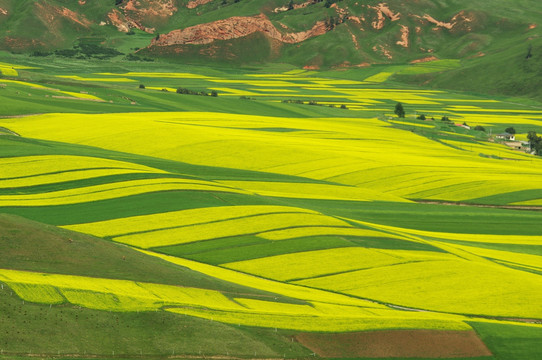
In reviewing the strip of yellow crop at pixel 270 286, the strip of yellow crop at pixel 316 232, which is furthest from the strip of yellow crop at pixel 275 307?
the strip of yellow crop at pixel 316 232

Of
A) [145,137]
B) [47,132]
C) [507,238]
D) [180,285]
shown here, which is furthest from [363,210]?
[47,132]

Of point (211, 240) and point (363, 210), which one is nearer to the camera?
point (211, 240)

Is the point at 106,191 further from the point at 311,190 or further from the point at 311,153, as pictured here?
the point at 311,153

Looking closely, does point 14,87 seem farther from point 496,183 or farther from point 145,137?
point 496,183

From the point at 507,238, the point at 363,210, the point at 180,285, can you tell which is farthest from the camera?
the point at 363,210

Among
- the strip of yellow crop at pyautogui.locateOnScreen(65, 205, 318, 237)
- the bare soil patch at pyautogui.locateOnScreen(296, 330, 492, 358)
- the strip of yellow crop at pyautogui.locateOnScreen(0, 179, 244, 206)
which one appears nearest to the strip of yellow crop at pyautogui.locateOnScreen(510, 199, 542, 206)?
the strip of yellow crop at pyautogui.locateOnScreen(65, 205, 318, 237)

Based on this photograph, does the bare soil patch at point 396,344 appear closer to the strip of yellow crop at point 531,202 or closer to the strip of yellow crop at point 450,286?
the strip of yellow crop at point 450,286
